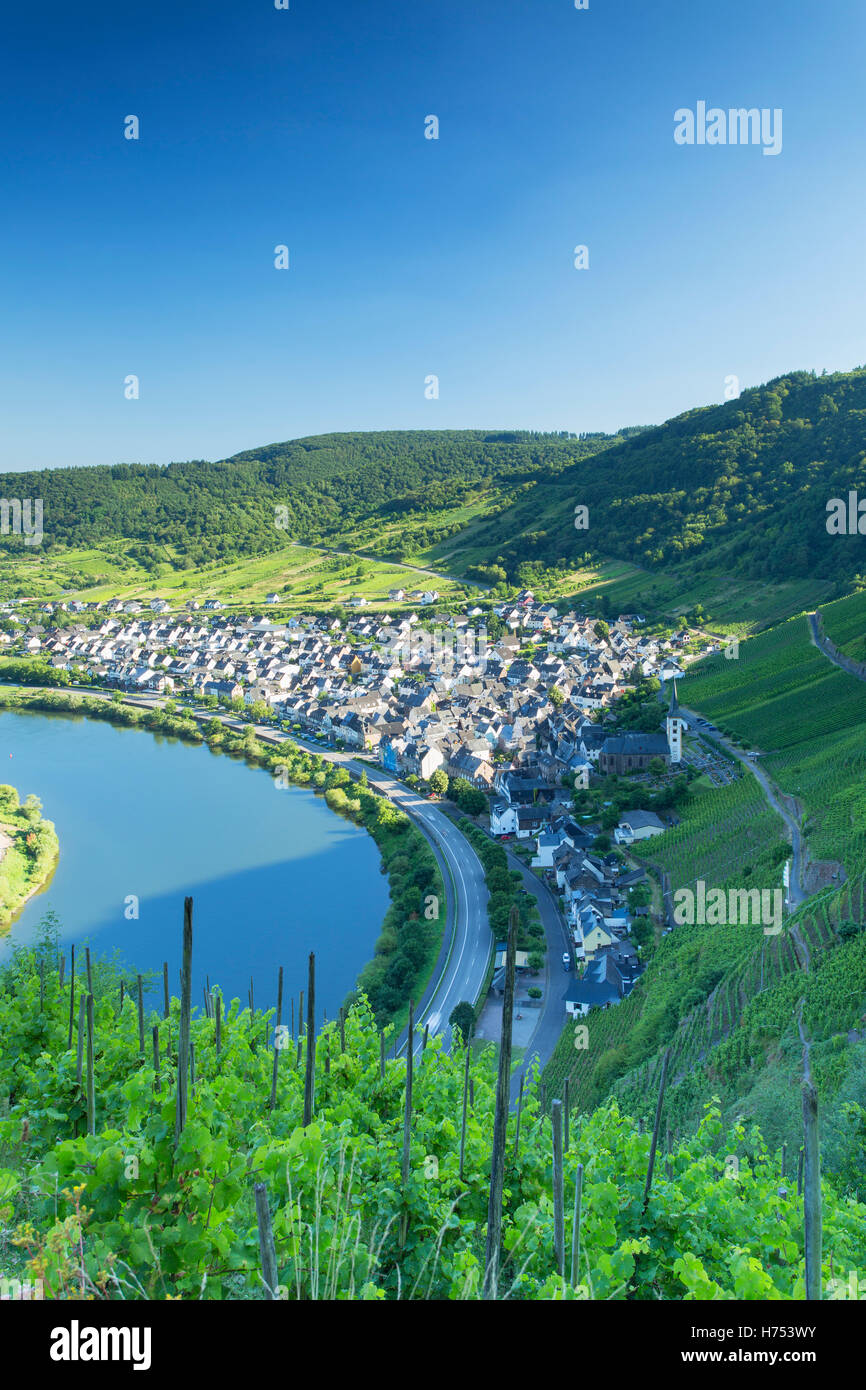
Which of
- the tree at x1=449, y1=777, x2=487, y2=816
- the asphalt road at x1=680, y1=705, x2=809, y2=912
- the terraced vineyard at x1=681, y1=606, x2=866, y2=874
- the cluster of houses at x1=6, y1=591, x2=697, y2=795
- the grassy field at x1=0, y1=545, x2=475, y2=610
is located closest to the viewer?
the asphalt road at x1=680, y1=705, x2=809, y2=912

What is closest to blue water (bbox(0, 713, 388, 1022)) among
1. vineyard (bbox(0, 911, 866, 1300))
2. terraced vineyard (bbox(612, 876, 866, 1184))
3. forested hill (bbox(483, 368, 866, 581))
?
terraced vineyard (bbox(612, 876, 866, 1184))

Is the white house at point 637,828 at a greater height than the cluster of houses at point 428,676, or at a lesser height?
lesser

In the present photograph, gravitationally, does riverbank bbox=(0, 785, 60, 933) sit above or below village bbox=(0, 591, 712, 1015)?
below

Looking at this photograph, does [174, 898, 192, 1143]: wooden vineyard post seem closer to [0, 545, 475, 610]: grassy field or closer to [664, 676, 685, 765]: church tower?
[664, 676, 685, 765]: church tower

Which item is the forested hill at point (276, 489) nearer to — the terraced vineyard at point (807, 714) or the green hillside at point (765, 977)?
the terraced vineyard at point (807, 714)

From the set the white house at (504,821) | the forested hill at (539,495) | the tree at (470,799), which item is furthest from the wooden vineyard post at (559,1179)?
the forested hill at (539,495)

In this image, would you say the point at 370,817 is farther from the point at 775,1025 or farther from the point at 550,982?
the point at 775,1025

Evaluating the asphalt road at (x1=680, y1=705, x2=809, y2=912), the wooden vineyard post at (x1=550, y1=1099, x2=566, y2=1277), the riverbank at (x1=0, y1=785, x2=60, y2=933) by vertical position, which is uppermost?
the wooden vineyard post at (x1=550, y1=1099, x2=566, y2=1277)
